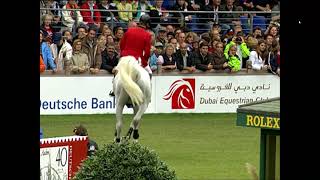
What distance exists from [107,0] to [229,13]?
3605 mm

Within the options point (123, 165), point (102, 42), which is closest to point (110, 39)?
point (102, 42)

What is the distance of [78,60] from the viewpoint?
21.0 meters

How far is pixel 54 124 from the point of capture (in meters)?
19.2

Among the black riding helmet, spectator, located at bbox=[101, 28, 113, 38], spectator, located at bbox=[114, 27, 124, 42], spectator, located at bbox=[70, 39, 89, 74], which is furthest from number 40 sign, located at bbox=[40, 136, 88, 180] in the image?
spectator, located at bbox=[114, 27, 124, 42]

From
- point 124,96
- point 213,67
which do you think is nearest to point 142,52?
point 124,96

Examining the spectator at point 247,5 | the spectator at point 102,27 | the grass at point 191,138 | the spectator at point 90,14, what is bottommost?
the grass at point 191,138

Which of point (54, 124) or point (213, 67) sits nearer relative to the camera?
point (54, 124)

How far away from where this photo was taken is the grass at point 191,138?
14041 mm

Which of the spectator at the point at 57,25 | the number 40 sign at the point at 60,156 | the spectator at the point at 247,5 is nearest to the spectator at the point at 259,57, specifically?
the spectator at the point at 247,5

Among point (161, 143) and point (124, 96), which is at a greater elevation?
point (124, 96)

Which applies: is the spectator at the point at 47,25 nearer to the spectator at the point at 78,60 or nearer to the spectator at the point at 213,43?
the spectator at the point at 78,60

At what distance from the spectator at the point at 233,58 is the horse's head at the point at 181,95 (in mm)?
1541
